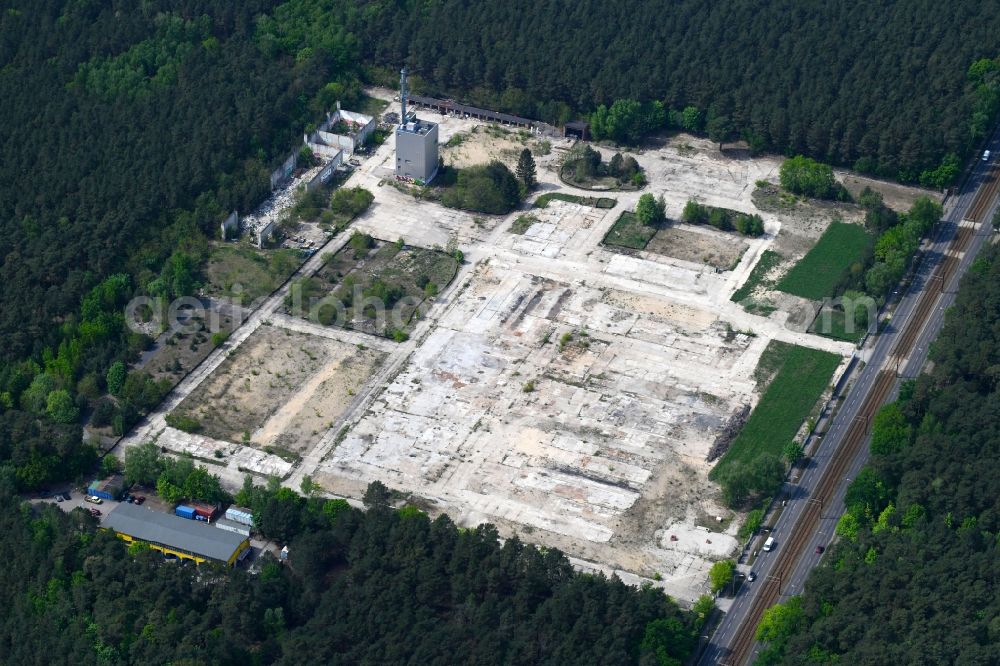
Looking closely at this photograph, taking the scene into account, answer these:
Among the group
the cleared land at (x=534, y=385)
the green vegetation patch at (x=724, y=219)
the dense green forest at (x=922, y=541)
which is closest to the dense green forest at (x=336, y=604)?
the cleared land at (x=534, y=385)

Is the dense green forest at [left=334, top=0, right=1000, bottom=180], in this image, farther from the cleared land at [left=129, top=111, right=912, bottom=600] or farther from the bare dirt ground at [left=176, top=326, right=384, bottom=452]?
the bare dirt ground at [left=176, top=326, right=384, bottom=452]

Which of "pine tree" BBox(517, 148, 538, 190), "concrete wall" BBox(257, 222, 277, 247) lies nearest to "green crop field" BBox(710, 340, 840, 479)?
"pine tree" BBox(517, 148, 538, 190)

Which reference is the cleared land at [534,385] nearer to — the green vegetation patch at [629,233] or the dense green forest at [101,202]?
the green vegetation patch at [629,233]

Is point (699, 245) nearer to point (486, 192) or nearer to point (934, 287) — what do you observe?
point (486, 192)

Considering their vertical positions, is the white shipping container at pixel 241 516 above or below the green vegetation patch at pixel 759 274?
below

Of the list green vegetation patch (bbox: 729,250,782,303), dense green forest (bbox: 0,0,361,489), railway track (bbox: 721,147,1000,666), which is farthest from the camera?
green vegetation patch (bbox: 729,250,782,303)
